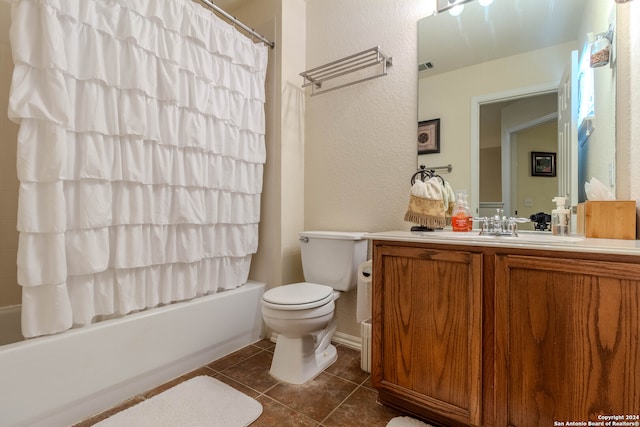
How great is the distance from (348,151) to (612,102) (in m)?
1.36

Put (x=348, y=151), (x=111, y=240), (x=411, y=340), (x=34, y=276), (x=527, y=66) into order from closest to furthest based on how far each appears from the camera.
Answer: (x=34, y=276)
(x=411, y=340)
(x=111, y=240)
(x=527, y=66)
(x=348, y=151)

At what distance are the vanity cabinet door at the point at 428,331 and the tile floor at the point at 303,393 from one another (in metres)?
0.13

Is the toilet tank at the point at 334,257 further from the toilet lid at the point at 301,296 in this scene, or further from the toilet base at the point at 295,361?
the toilet base at the point at 295,361

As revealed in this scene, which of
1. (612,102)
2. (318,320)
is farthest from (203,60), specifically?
(612,102)

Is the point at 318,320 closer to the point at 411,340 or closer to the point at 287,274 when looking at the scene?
the point at 411,340

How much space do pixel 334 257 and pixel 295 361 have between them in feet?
2.10

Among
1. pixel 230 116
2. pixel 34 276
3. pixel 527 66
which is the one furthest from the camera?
pixel 230 116

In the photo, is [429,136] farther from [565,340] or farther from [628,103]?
[565,340]

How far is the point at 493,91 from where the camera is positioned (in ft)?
5.29

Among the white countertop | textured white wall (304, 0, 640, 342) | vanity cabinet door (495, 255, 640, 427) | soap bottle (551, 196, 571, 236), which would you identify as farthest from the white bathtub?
soap bottle (551, 196, 571, 236)

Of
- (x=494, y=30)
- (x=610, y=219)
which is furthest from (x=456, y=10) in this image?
(x=610, y=219)

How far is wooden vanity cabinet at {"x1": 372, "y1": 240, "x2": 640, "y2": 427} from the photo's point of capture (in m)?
0.87

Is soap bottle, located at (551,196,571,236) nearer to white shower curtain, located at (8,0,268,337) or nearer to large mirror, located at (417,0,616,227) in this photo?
large mirror, located at (417,0,616,227)

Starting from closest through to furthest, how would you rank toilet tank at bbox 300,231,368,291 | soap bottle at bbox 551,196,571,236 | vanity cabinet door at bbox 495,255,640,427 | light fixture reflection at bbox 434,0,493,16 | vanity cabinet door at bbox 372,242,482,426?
vanity cabinet door at bbox 495,255,640,427 < vanity cabinet door at bbox 372,242,482,426 < soap bottle at bbox 551,196,571,236 < light fixture reflection at bbox 434,0,493,16 < toilet tank at bbox 300,231,368,291
